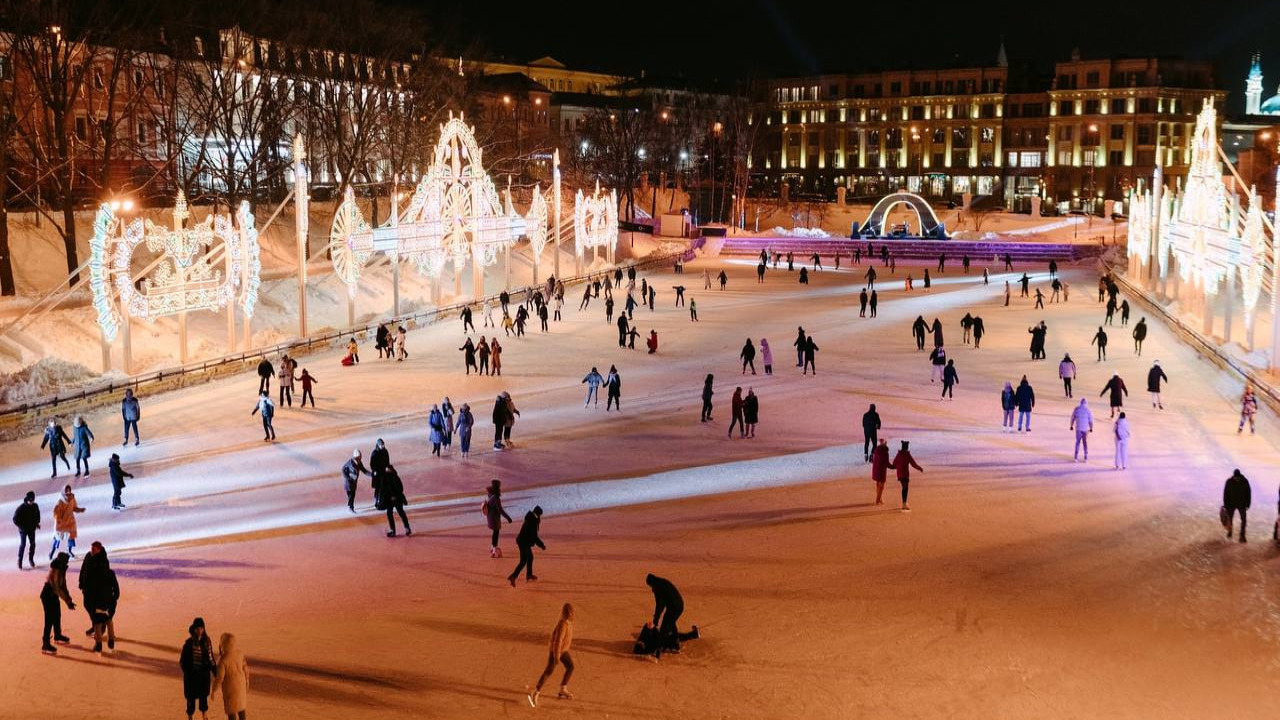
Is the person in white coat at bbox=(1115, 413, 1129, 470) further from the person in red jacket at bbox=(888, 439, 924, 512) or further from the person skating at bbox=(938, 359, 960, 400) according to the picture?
the person skating at bbox=(938, 359, 960, 400)

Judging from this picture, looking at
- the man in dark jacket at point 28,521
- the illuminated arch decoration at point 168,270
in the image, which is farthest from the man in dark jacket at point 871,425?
the illuminated arch decoration at point 168,270

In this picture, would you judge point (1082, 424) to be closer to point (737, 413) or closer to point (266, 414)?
point (737, 413)

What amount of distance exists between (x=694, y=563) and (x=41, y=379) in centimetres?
1595

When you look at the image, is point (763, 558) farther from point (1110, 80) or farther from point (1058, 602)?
point (1110, 80)

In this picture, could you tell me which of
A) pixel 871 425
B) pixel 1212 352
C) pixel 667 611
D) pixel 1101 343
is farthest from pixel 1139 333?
pixel 667 611

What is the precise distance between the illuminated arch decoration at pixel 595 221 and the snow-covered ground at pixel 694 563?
2874 centimetres

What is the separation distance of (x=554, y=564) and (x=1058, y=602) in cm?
575

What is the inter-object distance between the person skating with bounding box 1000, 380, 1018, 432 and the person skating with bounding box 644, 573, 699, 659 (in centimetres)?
1161

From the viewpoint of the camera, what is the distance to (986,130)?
111 m

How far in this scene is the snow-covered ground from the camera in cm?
1080

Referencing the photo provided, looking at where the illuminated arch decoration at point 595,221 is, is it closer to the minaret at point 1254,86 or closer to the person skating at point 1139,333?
the person skating at point 1139,333

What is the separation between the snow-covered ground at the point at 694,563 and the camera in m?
10.8

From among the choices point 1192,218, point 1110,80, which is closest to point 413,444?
point 1192,218

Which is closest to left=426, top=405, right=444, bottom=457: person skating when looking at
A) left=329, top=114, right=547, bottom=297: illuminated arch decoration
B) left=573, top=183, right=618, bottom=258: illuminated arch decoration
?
left=329, top=114, right=547, bottom=297: illuminated arch decoration
